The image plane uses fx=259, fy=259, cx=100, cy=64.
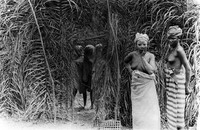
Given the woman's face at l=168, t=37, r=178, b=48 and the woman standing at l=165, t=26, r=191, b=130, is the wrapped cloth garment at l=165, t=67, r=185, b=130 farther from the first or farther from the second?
the woman's face at l=168, t=37, r=178, b=48

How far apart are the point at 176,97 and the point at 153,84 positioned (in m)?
0.36

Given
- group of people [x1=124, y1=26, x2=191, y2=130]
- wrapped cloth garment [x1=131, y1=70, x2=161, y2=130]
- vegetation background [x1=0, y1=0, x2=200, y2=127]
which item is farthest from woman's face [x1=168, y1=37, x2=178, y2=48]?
vegetation background [x1=0, y1=0, x2=200, y2=127]

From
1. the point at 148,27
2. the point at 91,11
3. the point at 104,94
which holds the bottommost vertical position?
the point at 104,94

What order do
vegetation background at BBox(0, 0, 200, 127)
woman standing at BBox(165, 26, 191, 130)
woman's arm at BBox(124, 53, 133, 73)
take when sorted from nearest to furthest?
woman standing at BBox(165, 26, 191, 130) → woman's arm at BBox(124, 53, 133, 73) → vegetation background at BBox(0, 0, 200, 127)

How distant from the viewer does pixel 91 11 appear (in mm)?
4461

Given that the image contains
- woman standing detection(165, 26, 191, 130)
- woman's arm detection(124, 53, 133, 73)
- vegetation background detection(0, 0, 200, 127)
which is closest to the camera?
woman standing detection(165, 26, 191, 130)

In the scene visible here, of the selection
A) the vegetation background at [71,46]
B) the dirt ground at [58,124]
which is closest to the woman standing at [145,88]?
the vegetation background at [71,46]

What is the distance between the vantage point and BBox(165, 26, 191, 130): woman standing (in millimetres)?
3551

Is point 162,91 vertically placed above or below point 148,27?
below

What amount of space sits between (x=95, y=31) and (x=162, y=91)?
5.03ft

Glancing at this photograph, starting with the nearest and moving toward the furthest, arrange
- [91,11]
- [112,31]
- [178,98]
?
[178,98]
[112,31]
[91,11]

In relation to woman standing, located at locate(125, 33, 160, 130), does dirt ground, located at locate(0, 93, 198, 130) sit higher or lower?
lower

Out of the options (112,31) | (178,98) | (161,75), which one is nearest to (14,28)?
(112,31)

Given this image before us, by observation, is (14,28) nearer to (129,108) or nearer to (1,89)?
(1,89)
